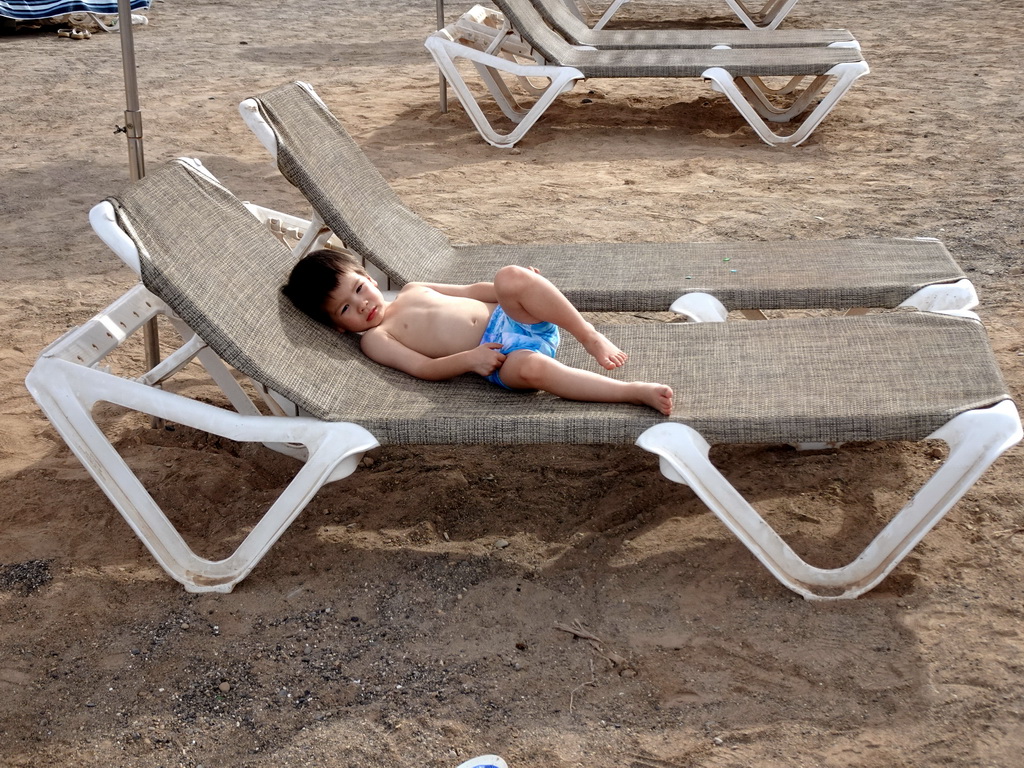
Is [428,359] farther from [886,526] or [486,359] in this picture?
[886,526]

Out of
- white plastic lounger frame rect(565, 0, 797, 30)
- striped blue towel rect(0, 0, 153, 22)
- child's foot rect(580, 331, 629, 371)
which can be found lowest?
striped blue towel rect(0, 0, 153, 22)

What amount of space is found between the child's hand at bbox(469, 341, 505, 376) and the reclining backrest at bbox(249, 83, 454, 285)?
→ 2.56 ft

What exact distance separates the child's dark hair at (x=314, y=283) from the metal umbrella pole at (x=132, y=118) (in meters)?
0.55

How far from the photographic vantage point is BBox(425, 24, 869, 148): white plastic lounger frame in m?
6.27

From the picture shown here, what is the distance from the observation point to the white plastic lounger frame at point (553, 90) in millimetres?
6266

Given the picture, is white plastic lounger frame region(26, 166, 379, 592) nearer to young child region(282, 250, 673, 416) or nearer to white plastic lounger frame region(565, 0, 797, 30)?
young child region(282, 250, 673, 416)

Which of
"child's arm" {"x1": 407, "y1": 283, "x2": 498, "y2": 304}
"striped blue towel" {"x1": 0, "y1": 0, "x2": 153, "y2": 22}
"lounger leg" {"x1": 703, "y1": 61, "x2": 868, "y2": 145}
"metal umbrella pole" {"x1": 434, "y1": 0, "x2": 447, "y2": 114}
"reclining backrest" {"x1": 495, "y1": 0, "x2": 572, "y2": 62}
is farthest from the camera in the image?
"striped blue towel" {"x1": 0, "y1": 0, "x2": 153, "y2": 22}

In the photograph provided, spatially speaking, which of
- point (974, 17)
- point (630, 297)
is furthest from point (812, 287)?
point (974, 17)

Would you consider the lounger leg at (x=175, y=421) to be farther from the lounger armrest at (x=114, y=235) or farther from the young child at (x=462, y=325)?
the young child at (x=462, y=325)

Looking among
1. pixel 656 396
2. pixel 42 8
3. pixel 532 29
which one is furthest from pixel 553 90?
pixel 42 8

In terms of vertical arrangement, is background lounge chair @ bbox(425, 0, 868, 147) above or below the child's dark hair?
below

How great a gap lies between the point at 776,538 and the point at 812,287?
108 cm

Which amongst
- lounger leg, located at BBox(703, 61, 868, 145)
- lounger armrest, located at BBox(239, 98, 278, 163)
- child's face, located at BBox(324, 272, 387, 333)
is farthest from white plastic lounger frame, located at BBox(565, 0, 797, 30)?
child's face, located at BBox(324, 272, 387, 333)

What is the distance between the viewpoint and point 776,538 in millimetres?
2590
